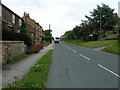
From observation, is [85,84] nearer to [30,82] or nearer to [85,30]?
[30,82]

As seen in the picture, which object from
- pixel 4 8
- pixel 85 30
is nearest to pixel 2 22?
pixel 4 8

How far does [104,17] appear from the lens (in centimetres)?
5853

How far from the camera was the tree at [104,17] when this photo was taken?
57438 mm

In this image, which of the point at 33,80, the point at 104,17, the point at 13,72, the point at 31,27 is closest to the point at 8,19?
the point at 13,72

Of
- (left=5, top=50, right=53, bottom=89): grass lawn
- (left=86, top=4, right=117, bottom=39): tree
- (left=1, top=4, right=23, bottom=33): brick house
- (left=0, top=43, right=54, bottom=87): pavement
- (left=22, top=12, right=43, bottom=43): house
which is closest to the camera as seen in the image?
(left=5, top=50, right=53, bottom=89): grass lawn

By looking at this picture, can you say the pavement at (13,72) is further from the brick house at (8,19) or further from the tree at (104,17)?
the tree at (104,17)

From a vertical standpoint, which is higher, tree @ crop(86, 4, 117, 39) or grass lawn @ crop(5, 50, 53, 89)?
tree @ crop(86, 4, 117, 39)

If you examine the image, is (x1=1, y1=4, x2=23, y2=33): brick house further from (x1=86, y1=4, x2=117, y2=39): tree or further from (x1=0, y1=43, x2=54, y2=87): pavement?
(x1=86, y1=4, x2=117, y2=39): tree

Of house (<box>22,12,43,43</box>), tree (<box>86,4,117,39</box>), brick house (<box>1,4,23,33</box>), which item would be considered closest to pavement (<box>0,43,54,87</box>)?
brick house (<box>1,4,23,33</box>)

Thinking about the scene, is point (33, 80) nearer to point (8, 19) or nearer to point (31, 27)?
point (8, 19)

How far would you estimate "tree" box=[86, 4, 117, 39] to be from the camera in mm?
57438

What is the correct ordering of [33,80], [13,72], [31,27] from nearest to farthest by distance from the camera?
[33,80]
[13,72]
[31,27]

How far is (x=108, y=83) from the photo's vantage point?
266 inches

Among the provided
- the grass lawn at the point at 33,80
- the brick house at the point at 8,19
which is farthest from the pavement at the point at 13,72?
the brick house at the point at 8,19
